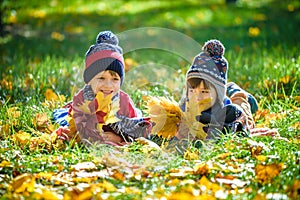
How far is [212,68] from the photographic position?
4.34m

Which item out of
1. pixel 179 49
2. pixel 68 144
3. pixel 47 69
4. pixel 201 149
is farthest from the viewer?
pixel 179 49

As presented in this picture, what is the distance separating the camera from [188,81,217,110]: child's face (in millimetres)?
4270

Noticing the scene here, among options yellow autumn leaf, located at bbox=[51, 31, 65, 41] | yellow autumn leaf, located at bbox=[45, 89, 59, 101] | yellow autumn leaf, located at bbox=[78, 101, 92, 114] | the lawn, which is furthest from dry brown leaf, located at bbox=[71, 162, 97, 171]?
yellow autumn leaf, located at bbox=[51, 31, 65, 41]

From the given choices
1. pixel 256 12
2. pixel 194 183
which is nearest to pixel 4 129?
pixel 194 183

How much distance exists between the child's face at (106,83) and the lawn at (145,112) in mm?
430

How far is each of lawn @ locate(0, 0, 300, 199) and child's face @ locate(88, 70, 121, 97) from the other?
1.41 feet

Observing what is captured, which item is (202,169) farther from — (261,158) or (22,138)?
(22,138)

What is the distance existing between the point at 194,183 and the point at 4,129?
1702mm

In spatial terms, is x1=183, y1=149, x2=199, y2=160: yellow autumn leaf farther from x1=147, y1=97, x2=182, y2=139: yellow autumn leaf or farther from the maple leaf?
the maple leaf

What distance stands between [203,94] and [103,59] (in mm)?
767

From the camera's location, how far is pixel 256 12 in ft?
38.1

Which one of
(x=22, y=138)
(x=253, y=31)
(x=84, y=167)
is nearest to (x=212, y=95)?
(x=84, y=167)

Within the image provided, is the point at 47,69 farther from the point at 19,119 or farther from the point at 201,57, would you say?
the point at 201,57

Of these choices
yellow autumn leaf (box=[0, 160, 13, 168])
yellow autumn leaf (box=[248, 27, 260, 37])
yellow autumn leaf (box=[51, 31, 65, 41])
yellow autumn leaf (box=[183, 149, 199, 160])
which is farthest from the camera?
yellow autumn leaf (box=[51, 31, 65, 41])
